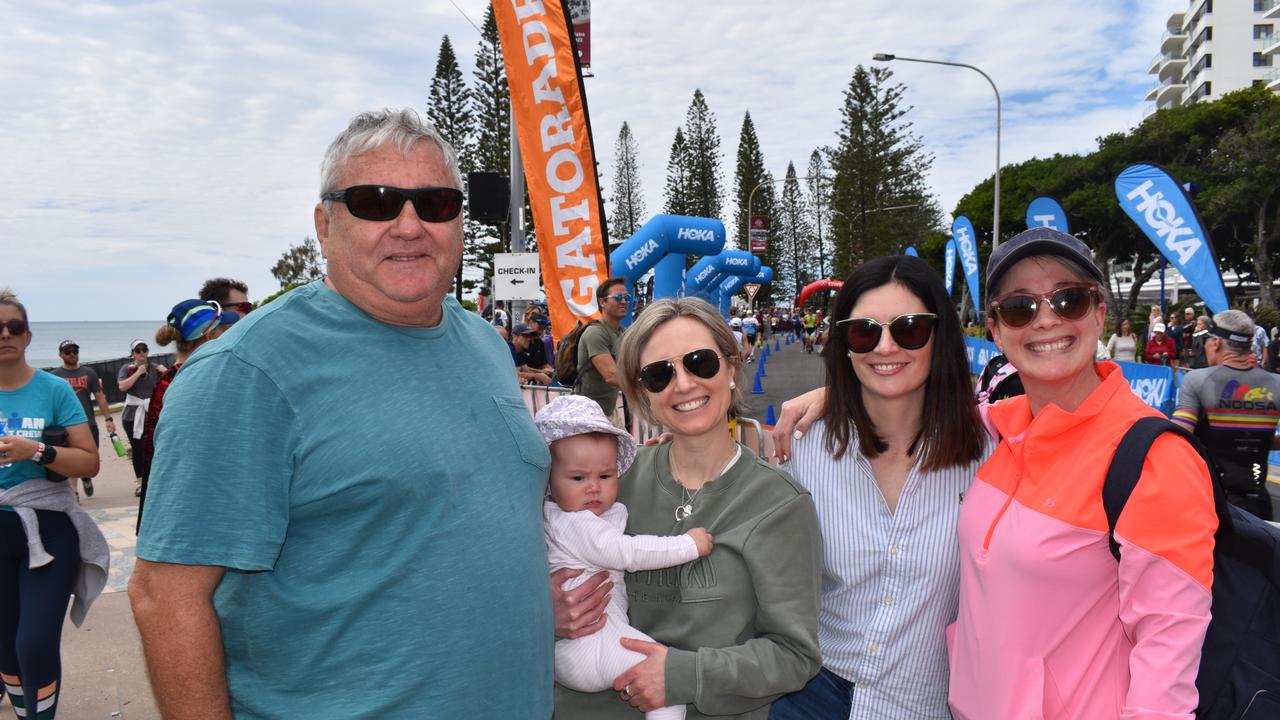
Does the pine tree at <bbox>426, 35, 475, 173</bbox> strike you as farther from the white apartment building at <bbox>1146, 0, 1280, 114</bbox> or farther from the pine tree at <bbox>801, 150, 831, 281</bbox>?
the white apartment building at <bbox>1146, 0, 1280, 114</bbox>

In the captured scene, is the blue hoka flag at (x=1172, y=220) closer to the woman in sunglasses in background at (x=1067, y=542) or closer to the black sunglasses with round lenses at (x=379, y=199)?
the woman in sunglasses in background at (x=1067, y=542)

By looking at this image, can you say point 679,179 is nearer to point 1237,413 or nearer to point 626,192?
point 626,192

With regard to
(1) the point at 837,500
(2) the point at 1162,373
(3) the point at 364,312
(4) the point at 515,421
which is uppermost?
(3) the point at 364,312

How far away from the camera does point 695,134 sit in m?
47.3

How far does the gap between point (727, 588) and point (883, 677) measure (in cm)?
49

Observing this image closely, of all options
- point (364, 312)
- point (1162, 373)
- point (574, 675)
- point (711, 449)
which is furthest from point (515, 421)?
point (1162, 373)

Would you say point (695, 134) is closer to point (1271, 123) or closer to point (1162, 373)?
point (1271, 123)

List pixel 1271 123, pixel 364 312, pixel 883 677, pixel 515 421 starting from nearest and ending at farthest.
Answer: pixel 364 312, pixel 515 421, pixel 883 677, pixel 1271 123

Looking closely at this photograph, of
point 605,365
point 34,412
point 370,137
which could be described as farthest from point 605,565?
point 605,365

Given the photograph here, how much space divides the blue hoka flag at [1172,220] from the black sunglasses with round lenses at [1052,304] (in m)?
8.67

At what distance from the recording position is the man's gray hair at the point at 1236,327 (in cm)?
530

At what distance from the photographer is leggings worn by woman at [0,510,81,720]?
11.0ft

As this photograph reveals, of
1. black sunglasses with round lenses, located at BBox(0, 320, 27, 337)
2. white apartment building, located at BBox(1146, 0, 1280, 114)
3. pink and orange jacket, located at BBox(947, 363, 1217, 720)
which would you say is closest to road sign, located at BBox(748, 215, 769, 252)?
black sunglasses with round lenses, located at BBox(0, 320, 27, 337)

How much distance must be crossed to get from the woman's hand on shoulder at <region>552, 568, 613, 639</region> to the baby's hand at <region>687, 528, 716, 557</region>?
289mm
